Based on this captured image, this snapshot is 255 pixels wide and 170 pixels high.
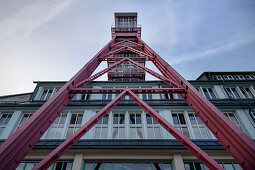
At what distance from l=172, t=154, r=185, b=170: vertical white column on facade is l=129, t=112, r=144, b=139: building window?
8.39ft

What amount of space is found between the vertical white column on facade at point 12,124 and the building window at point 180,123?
12.6 m

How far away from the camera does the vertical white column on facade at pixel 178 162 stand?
8.49 m

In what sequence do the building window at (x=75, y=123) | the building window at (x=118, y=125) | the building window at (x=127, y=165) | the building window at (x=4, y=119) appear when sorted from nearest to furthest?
1. the building window at (x=127, y=165)
2. the building window at (x=118, y=125)
3. the building window at (x=75, y=123)
4. the building window at (x=4, y=119)

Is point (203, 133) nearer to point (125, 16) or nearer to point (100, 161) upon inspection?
point (100, 161)

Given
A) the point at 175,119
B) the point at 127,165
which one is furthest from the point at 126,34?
the point at 127,165

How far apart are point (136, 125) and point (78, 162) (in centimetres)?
468

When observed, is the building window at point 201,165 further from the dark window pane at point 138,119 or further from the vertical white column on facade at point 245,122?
the dark window pane at point 138,119

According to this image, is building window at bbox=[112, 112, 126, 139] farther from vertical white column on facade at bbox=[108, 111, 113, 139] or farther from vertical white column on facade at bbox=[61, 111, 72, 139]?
vertical white column on facade at bbox=[61, 111, 72, 139]

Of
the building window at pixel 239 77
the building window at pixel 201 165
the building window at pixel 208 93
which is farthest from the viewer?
the building window at pixel 239 77

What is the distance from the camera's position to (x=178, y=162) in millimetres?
8688

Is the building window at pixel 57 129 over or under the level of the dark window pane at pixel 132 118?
under

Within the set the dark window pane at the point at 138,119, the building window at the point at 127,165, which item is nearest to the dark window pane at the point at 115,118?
the dark window pane at the point at 138,119

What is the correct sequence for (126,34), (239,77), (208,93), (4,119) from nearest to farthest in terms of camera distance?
(4,119) < (208,93) < (126,34) < (239,77)

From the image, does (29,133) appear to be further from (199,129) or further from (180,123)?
(199,129)
